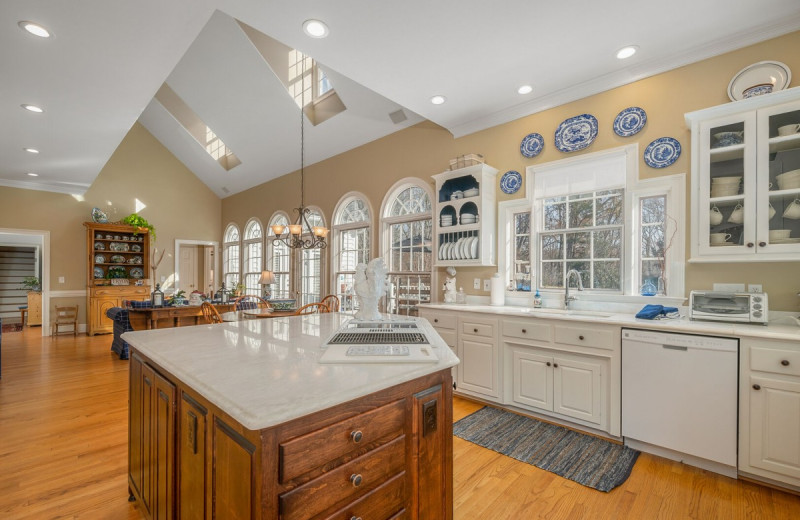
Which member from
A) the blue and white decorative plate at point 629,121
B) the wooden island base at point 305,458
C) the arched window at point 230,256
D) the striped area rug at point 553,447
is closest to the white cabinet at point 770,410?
the striped area rug at point 553,447

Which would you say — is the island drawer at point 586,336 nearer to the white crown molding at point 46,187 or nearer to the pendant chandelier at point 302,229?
the pendant chandelier at point 302,229

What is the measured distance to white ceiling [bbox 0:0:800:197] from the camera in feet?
8.16

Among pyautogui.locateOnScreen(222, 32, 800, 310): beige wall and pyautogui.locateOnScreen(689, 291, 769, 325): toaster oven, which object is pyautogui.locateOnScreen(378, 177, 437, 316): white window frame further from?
pyautogui.locateOnScreen(689, 291, 769, 325): toaster oven

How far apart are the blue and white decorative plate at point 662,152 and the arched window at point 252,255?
714cm

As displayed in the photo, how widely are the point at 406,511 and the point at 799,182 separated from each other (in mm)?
3061

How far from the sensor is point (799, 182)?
232 cm

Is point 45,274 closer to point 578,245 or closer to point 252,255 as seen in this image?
point 252,255

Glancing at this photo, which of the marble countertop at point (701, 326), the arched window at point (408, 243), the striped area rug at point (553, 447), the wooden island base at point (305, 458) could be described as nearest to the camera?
the wooden island base at point (305, 458)

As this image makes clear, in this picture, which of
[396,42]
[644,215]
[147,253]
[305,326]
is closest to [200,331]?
[305,326]

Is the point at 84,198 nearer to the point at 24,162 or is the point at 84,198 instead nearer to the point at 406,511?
the point at 24,162

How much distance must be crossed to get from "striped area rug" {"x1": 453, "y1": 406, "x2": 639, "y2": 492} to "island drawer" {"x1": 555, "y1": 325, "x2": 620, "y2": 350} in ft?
2.39

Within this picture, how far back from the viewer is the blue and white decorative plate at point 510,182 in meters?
3.86

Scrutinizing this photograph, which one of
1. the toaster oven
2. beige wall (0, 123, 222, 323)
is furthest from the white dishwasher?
beige wall (0, 123, 222, 323)

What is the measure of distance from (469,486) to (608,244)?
2421mm
